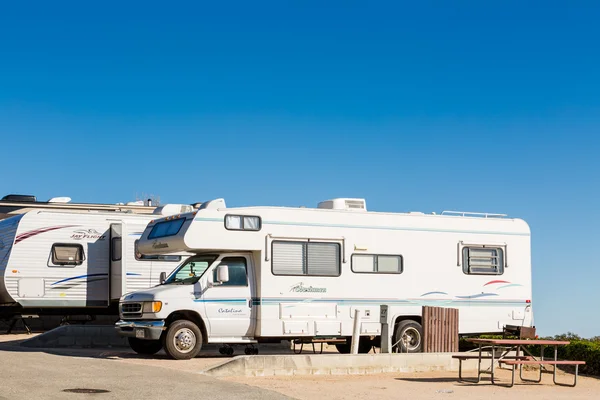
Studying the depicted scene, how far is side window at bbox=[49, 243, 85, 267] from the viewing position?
74.1ft

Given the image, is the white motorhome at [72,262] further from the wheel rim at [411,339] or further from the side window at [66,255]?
the wheel rim at [411,339]

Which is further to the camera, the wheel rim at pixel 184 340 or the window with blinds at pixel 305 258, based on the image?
the window with blinds at pixel 305 258

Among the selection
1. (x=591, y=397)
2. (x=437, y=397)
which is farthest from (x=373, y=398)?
(x=591, y=397)

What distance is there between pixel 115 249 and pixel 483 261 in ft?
28.9

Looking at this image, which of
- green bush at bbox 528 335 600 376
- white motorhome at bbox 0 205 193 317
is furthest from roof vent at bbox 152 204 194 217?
green bush at bbox 528 335 600 376

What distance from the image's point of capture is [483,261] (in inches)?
786

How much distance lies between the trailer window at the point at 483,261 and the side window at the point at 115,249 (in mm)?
8276

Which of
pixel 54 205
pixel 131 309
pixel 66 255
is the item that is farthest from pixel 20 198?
pixel 131 309

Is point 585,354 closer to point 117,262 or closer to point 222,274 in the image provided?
point 222,274

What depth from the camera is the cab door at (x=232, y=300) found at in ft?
57.1

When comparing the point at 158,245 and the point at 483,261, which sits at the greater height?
the point at 158,245

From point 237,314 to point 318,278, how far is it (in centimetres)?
176

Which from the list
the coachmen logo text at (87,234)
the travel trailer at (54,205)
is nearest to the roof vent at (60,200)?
the travel trailer at (54,205)

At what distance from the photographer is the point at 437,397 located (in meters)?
13.8
